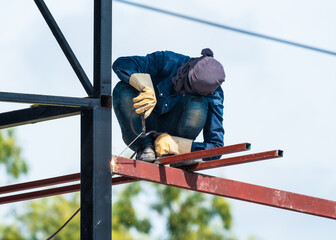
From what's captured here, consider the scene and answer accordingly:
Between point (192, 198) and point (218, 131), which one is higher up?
point (218, 131)

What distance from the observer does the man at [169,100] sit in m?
9.66

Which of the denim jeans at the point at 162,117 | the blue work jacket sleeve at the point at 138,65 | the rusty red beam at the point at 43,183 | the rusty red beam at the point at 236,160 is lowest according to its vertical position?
the rusty red beam at the point at 43,183

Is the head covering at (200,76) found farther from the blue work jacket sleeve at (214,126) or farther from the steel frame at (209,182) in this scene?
the steel frame at (209,182)

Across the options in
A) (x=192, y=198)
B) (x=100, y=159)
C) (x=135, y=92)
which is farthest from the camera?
(x=192, y=198)

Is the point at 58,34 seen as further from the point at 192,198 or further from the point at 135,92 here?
the point at 192,198

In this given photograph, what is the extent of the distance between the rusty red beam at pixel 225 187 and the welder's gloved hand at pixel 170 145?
215mm

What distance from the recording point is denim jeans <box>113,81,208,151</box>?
32.0 feet

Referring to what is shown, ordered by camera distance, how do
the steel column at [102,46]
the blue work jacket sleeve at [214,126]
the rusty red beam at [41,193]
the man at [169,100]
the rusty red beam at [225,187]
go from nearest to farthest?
the steel column at [102,46]
the rusty red beam at [225,187]
the man at [169,100]
the blue work jacket sleeve at [214,126]
the rusty red beam at [41,193]

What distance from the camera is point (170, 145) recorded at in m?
9.70

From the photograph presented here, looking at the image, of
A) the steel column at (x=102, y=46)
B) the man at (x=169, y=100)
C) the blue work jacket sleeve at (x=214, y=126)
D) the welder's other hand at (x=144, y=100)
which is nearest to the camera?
the steel column at (x=102, y=46)

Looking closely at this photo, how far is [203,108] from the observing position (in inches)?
394

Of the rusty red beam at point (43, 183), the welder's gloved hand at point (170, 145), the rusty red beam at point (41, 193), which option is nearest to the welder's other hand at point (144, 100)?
the welder's gloved hand at point (170, 145)

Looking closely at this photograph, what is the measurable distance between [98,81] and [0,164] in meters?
23.8

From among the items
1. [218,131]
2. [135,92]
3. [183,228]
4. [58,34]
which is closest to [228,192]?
[218,131]
